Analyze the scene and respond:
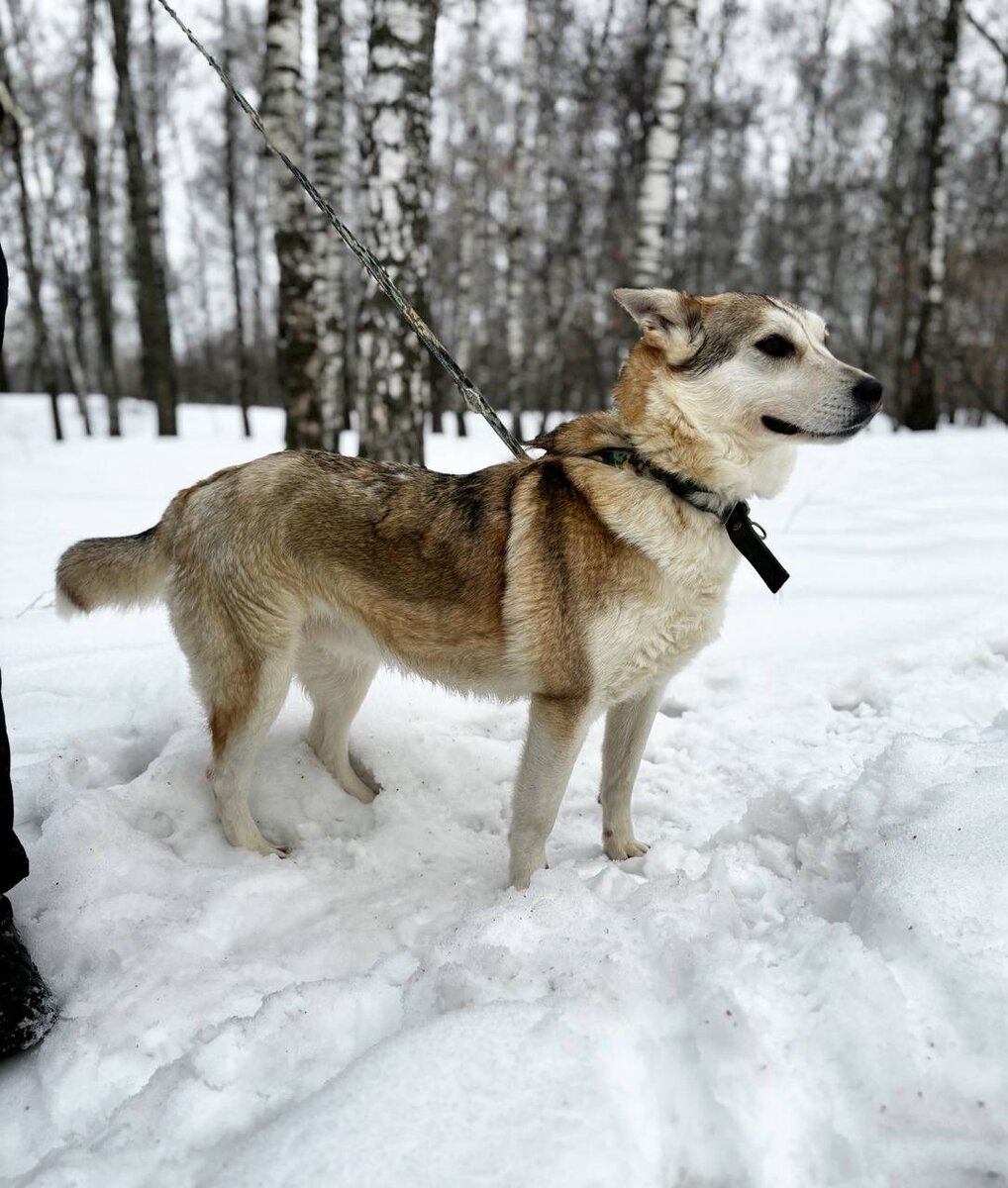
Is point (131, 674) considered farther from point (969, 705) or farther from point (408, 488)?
point (969, 705)

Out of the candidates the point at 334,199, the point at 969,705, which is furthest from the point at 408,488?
the point at 334,199

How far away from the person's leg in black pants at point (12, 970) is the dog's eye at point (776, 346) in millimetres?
2118

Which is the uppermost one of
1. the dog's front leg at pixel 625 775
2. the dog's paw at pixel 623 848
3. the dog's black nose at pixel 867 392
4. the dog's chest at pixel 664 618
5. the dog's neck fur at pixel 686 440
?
the dog's black nose at pixel 867 392

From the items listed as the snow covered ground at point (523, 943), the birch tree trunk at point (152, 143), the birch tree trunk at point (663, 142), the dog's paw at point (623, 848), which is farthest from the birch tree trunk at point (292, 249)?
the birch tree trunk at point (152, 143)

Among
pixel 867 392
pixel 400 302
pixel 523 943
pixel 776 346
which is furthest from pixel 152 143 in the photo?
pixel 523 943

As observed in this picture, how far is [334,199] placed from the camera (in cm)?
1088

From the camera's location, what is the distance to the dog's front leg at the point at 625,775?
2850mm

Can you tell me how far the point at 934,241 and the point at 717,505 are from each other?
14.3 m

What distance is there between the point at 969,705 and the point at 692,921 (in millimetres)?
2280

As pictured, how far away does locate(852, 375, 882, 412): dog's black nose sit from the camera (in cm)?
247

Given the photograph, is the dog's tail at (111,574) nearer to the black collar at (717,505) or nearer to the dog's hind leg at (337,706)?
the dog's hind leg at (337,706)

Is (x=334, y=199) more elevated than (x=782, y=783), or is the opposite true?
(x=334, y=199)

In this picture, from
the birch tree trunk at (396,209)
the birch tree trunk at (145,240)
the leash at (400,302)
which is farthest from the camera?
the birch tree trunk at (145,240)

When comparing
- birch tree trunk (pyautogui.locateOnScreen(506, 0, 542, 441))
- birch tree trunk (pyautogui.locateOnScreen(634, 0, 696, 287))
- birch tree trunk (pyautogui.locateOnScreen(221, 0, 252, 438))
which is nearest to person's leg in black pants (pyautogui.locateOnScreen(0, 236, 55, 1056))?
birch tree trunk (pyautogui.locateOnScreen(634, 0, 696, 287))
